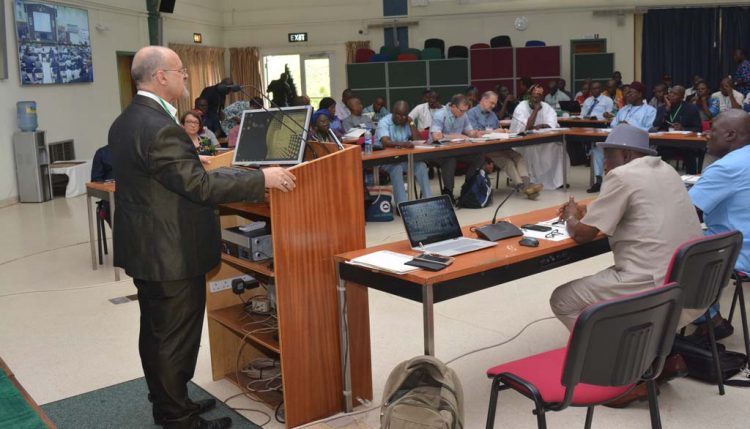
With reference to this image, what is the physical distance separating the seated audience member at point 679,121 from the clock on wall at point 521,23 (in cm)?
563

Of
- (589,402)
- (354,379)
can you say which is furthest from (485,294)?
(589,402)

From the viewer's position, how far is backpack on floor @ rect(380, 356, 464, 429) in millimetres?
2588

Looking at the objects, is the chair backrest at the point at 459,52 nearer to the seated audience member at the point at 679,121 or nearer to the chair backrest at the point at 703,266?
the seated audience member at the point at 679,121

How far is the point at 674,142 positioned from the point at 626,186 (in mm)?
5239

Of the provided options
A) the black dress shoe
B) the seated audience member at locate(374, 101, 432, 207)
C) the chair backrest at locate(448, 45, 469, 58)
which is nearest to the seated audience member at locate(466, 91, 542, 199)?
the seated audience member at locate(374, 101, 432, 207)

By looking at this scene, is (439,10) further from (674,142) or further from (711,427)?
(711,427)

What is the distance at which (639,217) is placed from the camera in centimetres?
306

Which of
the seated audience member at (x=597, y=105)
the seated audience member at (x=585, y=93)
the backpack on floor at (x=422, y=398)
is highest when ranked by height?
the seated audience member at (x=585, y=93)

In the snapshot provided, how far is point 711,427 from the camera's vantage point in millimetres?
3092

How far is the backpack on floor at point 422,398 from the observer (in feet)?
8.49

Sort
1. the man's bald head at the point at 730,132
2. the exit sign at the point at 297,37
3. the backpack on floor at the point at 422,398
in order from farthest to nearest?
1. the exit sign at the point at 297,37
2. the man's bald head at the point at 730,132
3. the backpack on floor at the point at 422,398

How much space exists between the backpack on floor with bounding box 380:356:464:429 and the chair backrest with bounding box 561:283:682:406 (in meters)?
0.50

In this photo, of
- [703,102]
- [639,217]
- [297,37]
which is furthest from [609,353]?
[297,37]

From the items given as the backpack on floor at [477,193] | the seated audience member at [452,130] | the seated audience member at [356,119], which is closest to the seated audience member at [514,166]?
the seated audience member at [452,130]
